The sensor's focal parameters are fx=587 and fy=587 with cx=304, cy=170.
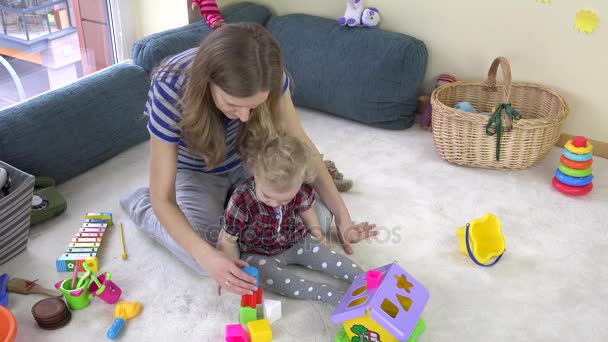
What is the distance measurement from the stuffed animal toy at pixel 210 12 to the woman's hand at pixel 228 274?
4.08 ft

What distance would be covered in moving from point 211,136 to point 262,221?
0.84 ft

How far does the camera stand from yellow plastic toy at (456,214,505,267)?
1645 mm

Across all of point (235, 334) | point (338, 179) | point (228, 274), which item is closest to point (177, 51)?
point (338, 179)

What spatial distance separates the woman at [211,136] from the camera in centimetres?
124

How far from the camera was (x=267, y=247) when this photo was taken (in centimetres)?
158

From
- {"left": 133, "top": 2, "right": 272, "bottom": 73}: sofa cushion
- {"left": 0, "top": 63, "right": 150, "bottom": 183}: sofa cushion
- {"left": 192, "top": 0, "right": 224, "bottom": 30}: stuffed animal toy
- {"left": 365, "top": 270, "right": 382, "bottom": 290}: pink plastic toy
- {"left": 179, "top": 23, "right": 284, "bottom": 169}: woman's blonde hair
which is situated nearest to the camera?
{"left": 179, "top": 23, "right": 284, "bottom": 169}: woman's blonde hair

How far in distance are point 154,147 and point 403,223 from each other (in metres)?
0.81

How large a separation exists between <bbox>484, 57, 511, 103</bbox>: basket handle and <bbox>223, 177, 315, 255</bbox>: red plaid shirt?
0.84 meters

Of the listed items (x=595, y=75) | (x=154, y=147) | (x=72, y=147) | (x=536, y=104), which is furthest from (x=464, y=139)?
(x=72, y=147)

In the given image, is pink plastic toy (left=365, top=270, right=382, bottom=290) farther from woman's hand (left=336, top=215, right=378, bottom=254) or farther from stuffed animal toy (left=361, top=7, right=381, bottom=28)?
stuffed animal toy (left=361, top=7, right=381, bottom=28)

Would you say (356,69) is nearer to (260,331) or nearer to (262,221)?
(262,221)

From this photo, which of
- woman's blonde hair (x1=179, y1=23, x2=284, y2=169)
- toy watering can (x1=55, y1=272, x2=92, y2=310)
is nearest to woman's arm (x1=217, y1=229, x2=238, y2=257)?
woman's blonde hair (x1=179, y1=23, x2=284, y2=169)

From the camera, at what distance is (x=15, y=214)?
1580 millimetres

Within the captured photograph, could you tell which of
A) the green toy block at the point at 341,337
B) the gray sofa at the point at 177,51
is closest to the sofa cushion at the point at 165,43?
the gray sofa at the point at 177,51
